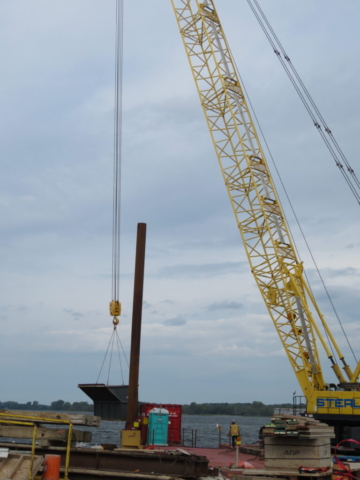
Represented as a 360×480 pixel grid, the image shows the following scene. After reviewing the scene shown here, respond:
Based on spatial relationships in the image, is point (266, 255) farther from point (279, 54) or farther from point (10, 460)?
point (10, 460)

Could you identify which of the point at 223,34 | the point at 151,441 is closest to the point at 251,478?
the point at 151,441

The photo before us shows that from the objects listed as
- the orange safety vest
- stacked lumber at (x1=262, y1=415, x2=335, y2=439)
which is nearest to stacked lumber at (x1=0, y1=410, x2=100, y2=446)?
stacked lumber at (x1=262, y1=415, x2=335, y2=439)

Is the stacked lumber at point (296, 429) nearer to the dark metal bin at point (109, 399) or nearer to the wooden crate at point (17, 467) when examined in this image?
the wooden crate at point (17, 467)

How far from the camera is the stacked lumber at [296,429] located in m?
16.1

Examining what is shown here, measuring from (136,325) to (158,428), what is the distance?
15.4 ft

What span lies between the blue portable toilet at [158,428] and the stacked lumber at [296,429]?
1008 cm

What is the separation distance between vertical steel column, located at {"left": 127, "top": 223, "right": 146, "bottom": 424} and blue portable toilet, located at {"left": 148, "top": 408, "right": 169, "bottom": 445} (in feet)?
2.71

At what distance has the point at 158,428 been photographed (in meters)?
26.0

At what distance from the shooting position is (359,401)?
105 ft

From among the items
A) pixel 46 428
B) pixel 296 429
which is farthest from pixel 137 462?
pixel 296 429

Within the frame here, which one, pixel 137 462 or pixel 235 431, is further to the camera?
pixel 235 431

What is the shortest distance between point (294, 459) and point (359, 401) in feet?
55.6

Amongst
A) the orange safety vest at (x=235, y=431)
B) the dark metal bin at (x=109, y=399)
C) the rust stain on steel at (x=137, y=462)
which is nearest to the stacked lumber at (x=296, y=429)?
the rust stain on steel at (x=137, y=462)

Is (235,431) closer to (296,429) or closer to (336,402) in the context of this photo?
(336,402)
